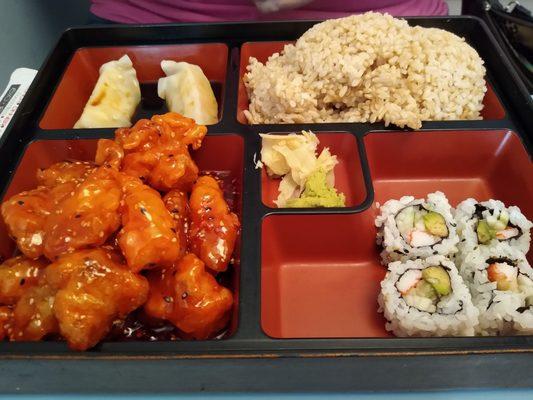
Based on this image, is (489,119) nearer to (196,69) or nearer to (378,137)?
(378,137)

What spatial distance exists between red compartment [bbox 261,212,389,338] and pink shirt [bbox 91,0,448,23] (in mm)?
1319

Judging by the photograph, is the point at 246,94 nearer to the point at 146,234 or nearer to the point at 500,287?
the point at 146,234

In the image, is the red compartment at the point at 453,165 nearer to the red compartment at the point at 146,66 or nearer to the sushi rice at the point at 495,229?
the sushi rice at the point at 495,229

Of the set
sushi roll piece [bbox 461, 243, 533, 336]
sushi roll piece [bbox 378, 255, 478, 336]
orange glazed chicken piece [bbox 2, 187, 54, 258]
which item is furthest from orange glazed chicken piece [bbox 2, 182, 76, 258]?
sushi roll piece [bbox 461, 243, 533, 336]

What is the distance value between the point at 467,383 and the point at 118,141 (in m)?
1.42

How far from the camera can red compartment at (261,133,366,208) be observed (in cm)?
193

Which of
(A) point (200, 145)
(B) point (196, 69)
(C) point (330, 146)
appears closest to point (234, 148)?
(A) point (200, 145)

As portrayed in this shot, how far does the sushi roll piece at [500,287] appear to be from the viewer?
1493 mm

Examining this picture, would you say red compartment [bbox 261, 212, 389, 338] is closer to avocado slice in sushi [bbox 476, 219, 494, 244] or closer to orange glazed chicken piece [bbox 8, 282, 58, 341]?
avocado slice in sushi [bbox 476, 219, 494, 244]

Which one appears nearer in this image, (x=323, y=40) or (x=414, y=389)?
(x=414, y=389)

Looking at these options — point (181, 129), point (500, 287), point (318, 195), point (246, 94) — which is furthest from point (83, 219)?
point (500, 287)

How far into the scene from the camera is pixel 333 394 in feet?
4.50

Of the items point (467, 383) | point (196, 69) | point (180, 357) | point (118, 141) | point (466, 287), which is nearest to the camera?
point (180, 357)

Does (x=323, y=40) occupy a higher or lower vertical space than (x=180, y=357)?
higher
